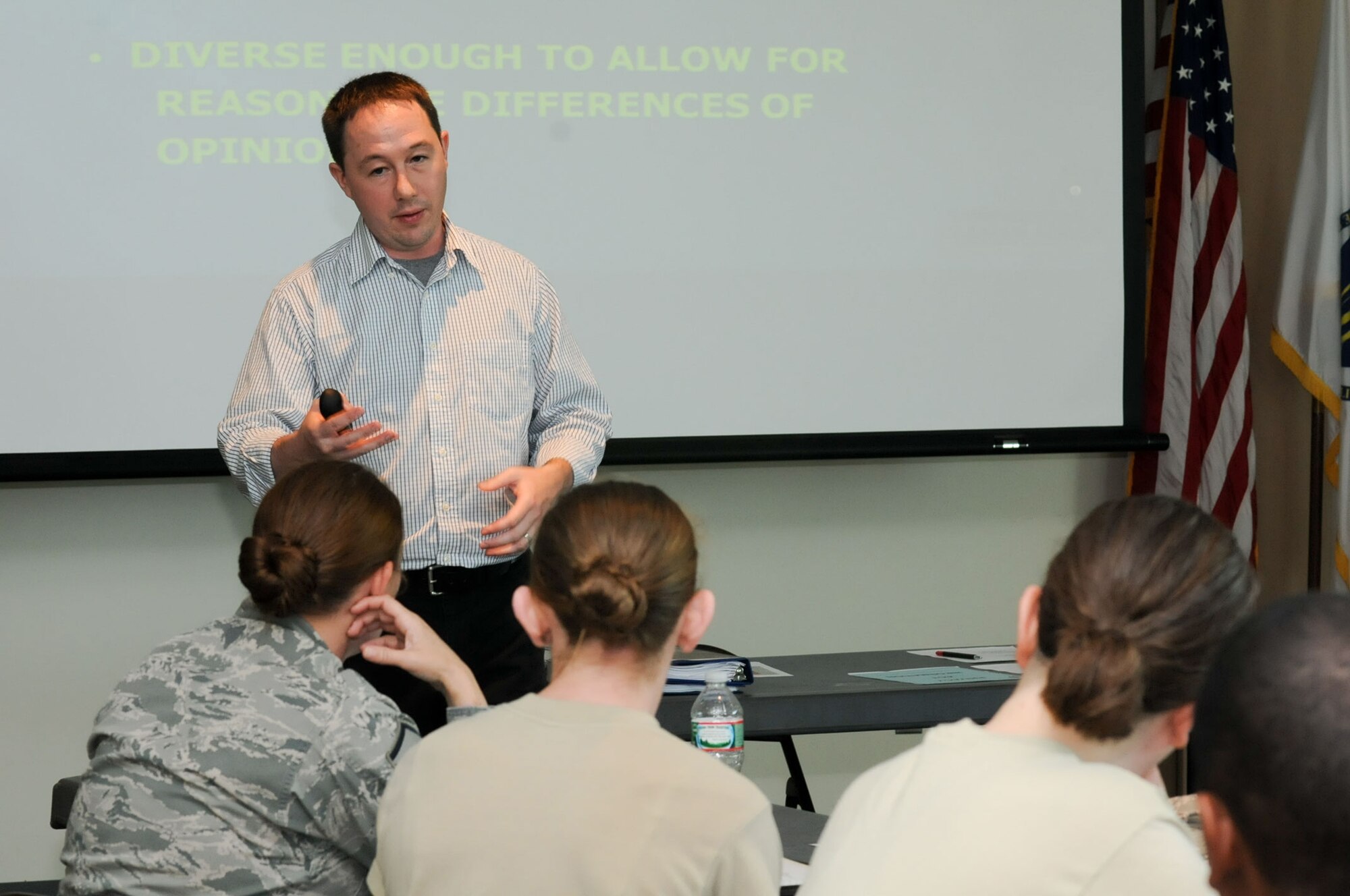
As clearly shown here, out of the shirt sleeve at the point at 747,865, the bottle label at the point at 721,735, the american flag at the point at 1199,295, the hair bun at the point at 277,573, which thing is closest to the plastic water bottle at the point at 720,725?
the bottle label at the point at 721,735

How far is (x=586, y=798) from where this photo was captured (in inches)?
51.1

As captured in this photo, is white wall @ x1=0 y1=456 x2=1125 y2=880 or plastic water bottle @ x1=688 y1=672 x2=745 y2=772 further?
white wall @ x1=0 y1=456 x2=1125 y2=880

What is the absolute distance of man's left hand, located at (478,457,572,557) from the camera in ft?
7.16

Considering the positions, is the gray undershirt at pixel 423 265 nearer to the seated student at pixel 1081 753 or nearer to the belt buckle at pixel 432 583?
the belt buckle at pixel 432 583

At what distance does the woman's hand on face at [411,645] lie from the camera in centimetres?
183

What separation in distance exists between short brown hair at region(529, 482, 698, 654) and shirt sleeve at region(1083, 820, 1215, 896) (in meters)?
0.57

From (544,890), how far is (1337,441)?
11.1ft

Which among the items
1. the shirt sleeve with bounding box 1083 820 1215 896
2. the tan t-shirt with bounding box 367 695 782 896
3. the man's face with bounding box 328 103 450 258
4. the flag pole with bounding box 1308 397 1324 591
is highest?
the man's face with bounding box 328 103 450 258

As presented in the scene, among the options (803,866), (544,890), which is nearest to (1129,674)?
(544,890)

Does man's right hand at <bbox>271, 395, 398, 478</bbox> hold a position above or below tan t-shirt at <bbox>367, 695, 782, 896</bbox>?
above

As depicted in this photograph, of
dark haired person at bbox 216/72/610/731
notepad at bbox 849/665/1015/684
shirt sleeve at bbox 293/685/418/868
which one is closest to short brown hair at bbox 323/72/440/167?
dark haired person at bbox 216/72/610/731

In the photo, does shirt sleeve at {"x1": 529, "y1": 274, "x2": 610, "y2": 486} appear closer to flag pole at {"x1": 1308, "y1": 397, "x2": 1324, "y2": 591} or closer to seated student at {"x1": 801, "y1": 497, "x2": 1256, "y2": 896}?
seated student at {"x1": 801, "y1": 497, "x2": 1256, "y2": 896}

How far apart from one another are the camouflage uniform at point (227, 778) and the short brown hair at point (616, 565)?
1.04 feet

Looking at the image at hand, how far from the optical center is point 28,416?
3.44m
